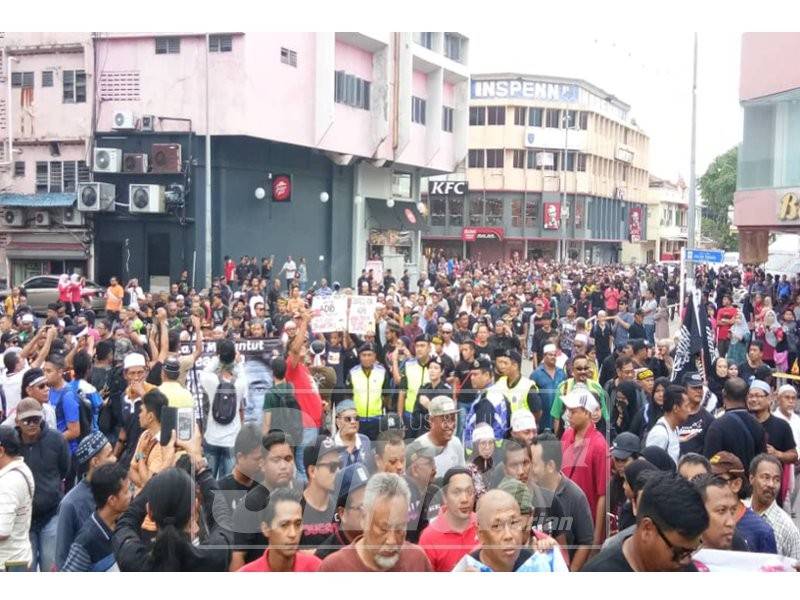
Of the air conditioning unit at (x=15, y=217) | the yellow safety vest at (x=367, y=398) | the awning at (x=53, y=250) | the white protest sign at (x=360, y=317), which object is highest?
the air conditioning unit at (x=15, y=217)

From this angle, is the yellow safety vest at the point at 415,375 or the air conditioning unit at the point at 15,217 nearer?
the yellow safety vest at the point at 415,375

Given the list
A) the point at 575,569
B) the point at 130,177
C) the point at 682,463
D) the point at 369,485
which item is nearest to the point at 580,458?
the point at 682,463

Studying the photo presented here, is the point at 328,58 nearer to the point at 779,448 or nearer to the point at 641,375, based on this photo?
the point at 641,375

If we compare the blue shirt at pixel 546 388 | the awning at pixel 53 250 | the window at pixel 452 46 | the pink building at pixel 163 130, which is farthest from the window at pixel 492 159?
the blue shirt at pixel 546 388

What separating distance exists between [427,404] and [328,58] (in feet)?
90.9

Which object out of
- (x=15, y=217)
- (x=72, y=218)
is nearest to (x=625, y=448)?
(x=72, y=218)

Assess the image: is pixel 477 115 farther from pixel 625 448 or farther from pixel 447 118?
pixel 625 448

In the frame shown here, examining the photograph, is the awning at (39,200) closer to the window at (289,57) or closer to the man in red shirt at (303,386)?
the window at (289,57)

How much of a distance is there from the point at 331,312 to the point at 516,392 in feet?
15.0

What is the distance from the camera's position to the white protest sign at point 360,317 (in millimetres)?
12055

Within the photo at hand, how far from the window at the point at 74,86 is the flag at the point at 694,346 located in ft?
78.2

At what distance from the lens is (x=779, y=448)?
7.43 metres

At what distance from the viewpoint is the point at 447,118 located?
42.8 m

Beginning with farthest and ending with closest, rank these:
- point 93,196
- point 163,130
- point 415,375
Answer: point 163,130 < point 93,196 < point 415,375
